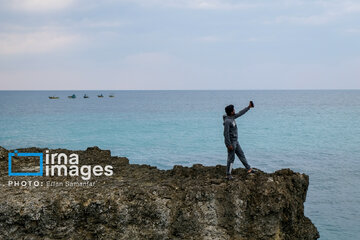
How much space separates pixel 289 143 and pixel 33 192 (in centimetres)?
3744

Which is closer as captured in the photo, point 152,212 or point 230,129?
point 152,212

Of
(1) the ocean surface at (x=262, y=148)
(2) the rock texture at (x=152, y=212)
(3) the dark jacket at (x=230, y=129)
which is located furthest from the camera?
(1) the ocean surface at (x=262, y=148)

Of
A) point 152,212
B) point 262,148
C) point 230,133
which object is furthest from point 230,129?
point 262,148

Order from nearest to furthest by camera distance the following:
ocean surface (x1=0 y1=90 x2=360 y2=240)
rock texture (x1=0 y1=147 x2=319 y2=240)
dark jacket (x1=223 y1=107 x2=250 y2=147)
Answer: rock texture (x1=0 y1=147 x2=319 y2=240) → dark jacket (x1=223 y1=107 x2=250 y2=147) → ocean surface (x1=0 y1=90 x2=360 y2=240)

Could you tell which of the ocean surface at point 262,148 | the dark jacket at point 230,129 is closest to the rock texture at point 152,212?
the dark jacket at point 230,129

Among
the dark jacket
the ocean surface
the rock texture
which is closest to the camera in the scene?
the rock texture

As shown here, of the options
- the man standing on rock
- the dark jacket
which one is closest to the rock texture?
the man standing on rock

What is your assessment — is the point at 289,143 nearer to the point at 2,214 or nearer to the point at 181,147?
the point at 181,147

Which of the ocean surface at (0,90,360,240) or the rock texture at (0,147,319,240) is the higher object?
the rock texture at (0,147,319,240)

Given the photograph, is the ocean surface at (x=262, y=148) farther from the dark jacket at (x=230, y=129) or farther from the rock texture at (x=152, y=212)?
the dark jacket at (x=230, y=129)

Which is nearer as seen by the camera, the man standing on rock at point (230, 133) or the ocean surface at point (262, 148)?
the man standing on rock at point (230, 133)

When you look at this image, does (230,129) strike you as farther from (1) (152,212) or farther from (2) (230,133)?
(1) (152,212)

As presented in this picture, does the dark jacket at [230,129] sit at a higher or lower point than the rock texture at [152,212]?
higher

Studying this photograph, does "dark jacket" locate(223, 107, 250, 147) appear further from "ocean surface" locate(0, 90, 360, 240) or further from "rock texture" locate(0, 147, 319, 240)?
"ocean surface" locate(0, 90, 360, 240)
